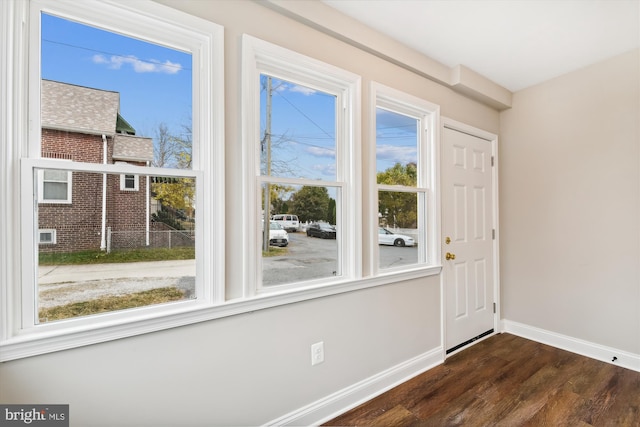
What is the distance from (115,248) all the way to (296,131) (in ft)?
3.71

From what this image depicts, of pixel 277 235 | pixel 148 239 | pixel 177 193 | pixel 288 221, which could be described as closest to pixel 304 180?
pixel 288 221

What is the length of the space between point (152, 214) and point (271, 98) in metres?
0.91

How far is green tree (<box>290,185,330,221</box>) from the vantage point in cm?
179

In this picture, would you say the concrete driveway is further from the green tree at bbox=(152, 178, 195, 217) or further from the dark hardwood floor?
the dark hardwood floor

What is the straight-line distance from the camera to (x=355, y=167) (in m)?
1.92

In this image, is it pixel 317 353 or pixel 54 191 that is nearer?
pixel 54 191

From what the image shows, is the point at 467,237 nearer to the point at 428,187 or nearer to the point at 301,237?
the point at 428,187

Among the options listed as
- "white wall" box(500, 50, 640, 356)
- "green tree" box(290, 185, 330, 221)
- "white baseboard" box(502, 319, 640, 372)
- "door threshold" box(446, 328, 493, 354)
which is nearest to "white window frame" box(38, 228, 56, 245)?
"green tree" box(290, 185, 330, 221)

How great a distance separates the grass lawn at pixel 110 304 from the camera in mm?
1173

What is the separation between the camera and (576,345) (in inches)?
102

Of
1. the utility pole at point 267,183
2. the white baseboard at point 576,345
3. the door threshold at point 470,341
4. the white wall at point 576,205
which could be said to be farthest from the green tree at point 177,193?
the white baseboard at point 576,345

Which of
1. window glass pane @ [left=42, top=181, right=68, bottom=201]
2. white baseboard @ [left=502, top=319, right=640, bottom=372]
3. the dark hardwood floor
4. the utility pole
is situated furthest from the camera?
white baseboard @ [left=502, top=319, right=640, bottom=372]

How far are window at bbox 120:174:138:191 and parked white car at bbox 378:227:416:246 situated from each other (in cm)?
154

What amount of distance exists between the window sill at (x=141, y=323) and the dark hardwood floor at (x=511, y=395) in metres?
0.85
